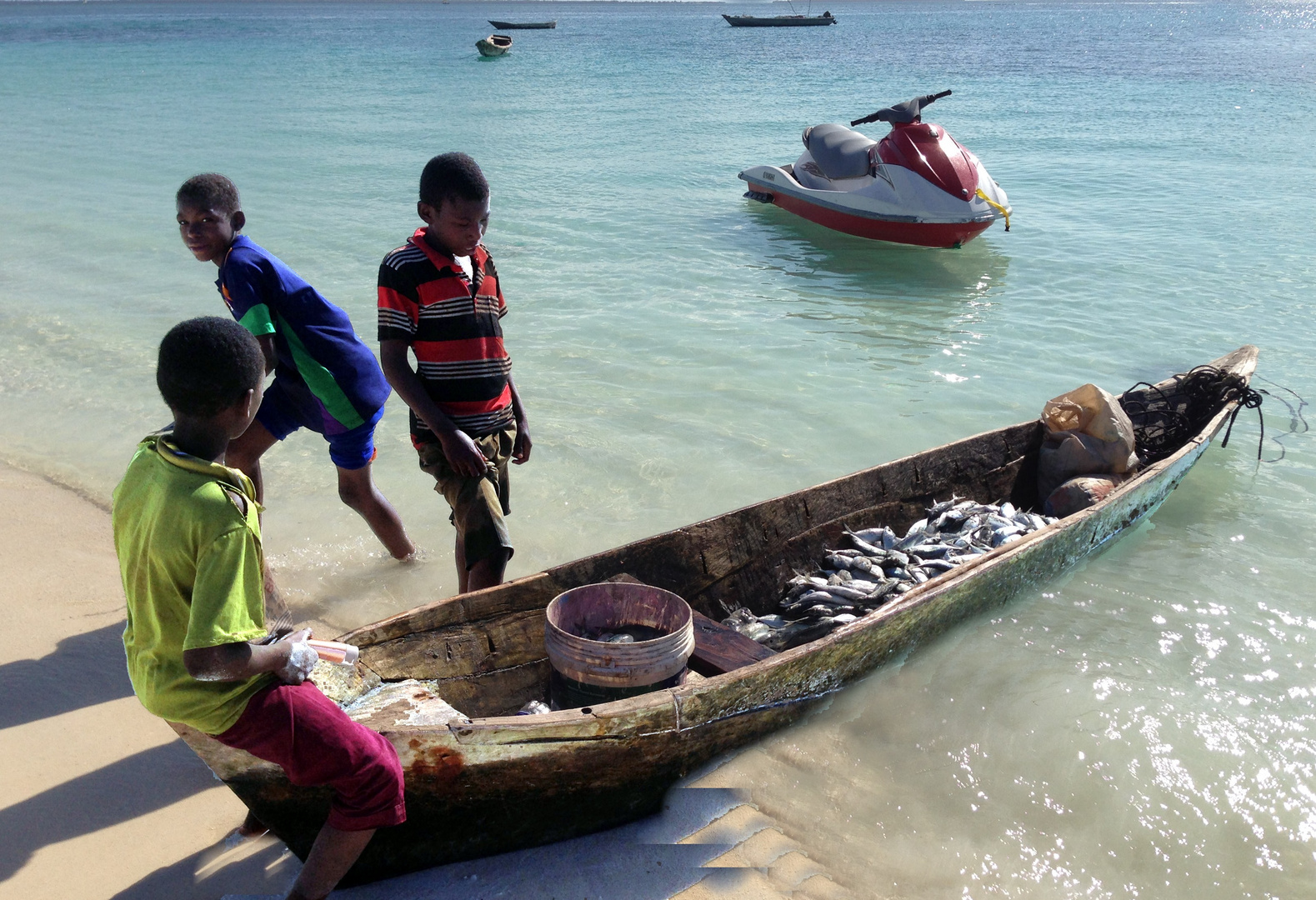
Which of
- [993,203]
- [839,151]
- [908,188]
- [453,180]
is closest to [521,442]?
[453,180]

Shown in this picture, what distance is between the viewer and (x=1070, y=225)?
15.1 metres

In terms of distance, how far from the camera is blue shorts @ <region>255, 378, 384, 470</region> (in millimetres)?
4254

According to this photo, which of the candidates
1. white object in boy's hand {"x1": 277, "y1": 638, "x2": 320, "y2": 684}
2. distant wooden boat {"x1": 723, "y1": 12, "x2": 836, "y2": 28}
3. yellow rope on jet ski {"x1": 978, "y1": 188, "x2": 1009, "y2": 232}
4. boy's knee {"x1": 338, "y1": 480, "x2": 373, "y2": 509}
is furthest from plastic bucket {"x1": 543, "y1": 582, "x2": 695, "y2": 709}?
distant wooden boat {"x1": 723, "y1": 12, "x2": 836, "y2": 28}

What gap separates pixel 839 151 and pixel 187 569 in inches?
527

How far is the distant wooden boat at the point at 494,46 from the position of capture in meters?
45.3

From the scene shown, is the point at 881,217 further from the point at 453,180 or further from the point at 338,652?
the point at 338,652

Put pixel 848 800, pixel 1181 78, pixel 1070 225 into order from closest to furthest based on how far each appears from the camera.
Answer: pixel 848 800, pixel 1070 225, pixel 1181 78

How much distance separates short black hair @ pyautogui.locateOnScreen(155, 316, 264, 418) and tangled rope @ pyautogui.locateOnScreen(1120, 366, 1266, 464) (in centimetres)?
656

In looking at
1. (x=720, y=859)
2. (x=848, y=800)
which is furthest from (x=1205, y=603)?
(x=720, y=859)

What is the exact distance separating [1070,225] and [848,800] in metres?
13.6

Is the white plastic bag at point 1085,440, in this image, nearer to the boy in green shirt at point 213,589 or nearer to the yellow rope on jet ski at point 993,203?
the boy in green shirt at point 213,589

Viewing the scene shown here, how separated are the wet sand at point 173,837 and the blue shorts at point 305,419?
135cm

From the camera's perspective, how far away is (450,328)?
3820 millimetres

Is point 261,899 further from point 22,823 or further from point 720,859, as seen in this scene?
point 720,859
